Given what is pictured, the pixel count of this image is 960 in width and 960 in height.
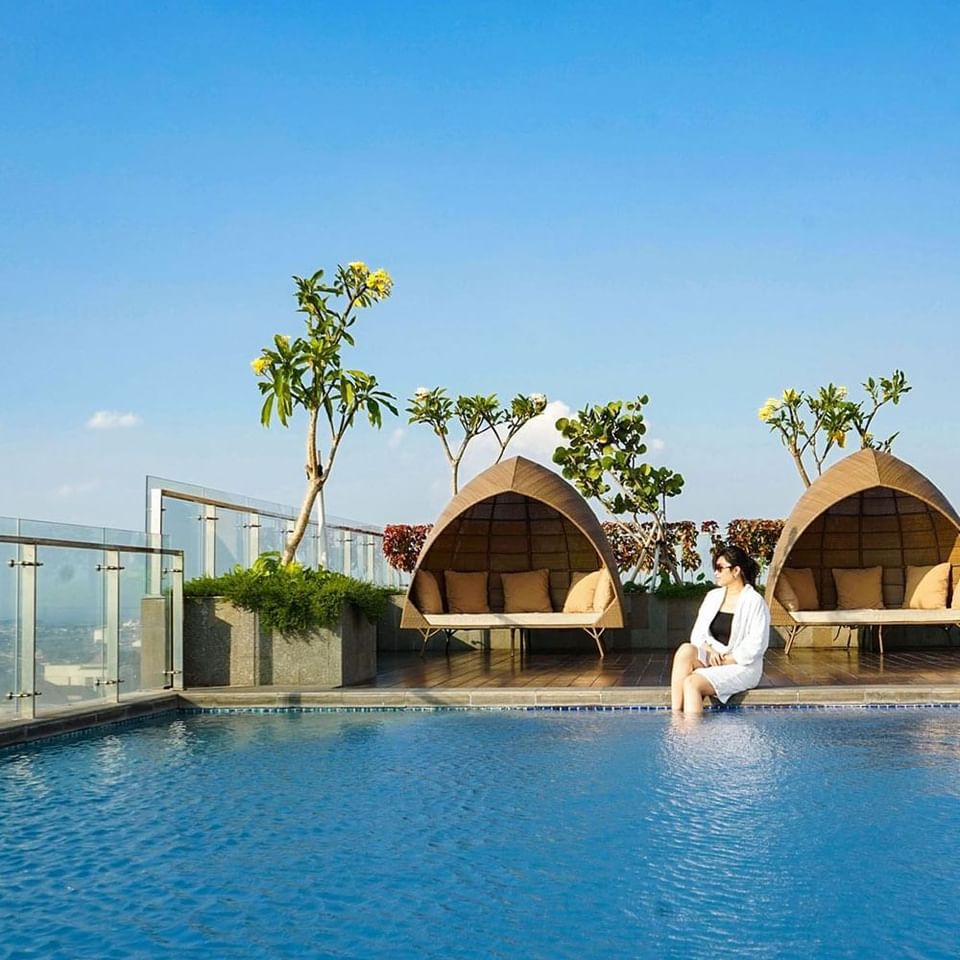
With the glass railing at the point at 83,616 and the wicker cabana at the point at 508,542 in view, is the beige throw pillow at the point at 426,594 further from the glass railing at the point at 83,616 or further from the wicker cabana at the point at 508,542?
the glass railing at the point at 83,616

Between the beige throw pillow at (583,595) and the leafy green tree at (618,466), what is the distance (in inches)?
120

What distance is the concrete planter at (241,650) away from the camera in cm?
970

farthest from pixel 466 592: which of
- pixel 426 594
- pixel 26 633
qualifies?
pixel 26 633

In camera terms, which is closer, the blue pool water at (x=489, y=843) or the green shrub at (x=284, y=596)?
the blue pool water at (x=489, y=843)

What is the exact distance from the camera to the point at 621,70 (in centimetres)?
1352

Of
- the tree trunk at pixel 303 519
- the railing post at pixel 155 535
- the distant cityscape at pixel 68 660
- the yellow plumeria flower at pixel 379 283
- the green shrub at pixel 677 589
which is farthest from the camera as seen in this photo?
the green shrub at pixel 677 589

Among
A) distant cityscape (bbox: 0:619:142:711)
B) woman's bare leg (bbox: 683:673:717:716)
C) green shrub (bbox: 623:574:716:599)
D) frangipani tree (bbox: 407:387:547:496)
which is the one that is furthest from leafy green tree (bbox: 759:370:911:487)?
distant cityscape (bbox: 0:619:142:711)

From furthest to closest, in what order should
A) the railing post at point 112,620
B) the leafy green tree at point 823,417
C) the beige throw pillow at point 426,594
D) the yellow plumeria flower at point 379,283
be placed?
1. the leafy green tree at point 823,417
2. the yellow plumeria flower at point 379,283
3. the beige throw pillow at point 426,594
4. the railing post at point 112,620

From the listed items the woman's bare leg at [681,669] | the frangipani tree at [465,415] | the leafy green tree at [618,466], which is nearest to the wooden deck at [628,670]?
the woman's bare leg at [681,669]

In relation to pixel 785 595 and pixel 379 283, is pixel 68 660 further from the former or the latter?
pixel 785 595

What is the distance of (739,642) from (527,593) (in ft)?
17.2

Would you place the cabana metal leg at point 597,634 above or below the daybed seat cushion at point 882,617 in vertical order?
below

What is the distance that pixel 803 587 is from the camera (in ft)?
43.4

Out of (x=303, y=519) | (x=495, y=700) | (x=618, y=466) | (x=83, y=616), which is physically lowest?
(x=495, y=700)
